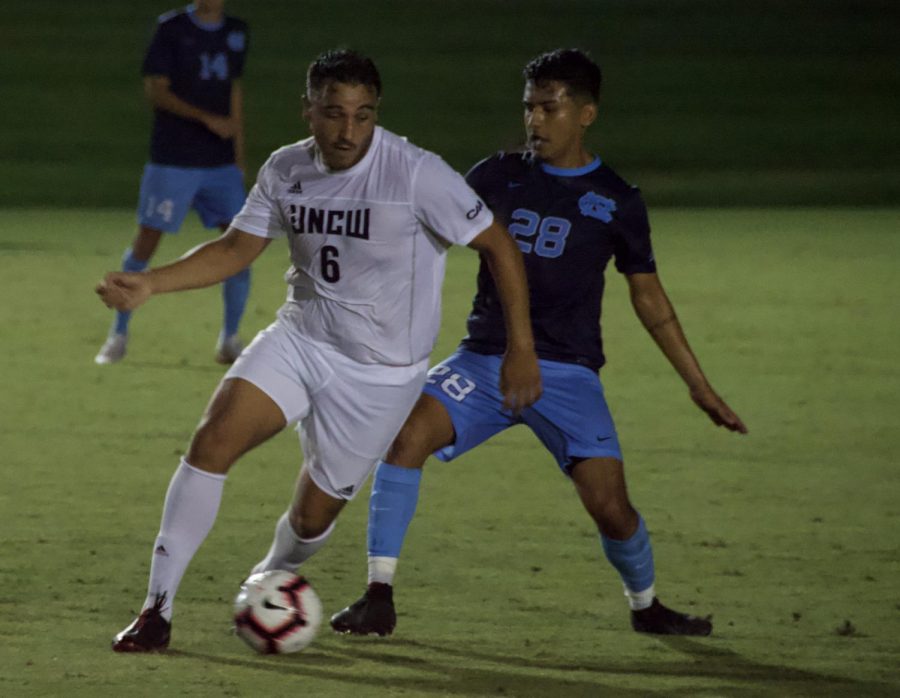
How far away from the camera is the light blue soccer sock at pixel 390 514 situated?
6281 mm

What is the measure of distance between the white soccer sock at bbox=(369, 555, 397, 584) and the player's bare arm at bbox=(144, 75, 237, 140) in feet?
19.6

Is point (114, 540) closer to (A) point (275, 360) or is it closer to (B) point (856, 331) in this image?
(A) point (275, 360)

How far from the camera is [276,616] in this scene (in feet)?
19.4

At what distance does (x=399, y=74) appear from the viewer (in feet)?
98.1

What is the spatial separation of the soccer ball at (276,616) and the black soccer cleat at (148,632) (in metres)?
0.25

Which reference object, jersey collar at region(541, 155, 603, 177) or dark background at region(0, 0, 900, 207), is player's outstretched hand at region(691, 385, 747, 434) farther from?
dark background at region(0, 0, 900, 207)

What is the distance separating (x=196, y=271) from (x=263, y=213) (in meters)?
0.29

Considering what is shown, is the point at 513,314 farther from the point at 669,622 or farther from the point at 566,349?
the point at 669,622

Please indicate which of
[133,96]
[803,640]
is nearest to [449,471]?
[803,640]

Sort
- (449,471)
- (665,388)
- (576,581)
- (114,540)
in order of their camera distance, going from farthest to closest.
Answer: (665,388)
(449,471)
(114,540)
(576,581)

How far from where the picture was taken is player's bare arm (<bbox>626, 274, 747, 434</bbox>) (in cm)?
641

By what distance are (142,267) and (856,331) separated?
16.1 ft

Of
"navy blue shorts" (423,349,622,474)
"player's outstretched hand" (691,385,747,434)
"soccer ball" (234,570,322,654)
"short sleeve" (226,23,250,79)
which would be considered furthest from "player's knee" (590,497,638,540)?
"short sleeve" (226,23,250,79)

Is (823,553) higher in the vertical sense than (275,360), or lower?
lower
